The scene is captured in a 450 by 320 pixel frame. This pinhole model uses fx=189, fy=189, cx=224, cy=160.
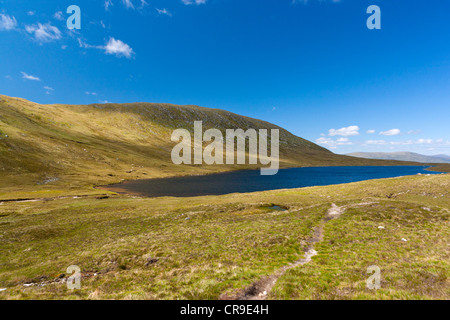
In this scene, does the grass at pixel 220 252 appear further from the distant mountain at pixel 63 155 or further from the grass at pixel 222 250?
the distant mountain at pixel 63 155

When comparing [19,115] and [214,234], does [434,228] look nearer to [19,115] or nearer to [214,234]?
[214,234]

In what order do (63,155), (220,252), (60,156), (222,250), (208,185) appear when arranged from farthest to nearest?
(63,155) → (60,156) → (208,185) → (222,250) → (220,252)

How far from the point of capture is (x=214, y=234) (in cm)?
2595

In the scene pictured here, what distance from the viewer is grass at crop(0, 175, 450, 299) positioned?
12609 mm

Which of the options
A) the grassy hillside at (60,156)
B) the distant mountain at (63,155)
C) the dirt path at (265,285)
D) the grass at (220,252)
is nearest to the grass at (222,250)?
the grass at (220,252)

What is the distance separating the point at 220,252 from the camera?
2016 cm

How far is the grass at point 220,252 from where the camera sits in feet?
41.4

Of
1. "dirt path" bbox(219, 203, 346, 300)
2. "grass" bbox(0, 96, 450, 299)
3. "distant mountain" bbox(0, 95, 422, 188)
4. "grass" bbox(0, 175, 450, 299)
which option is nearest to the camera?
"dirt path" bbox(219, 203, 346, 300)

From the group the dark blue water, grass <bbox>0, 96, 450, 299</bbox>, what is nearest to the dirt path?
grass <bbox>0, 96, 450, 299</bbox>

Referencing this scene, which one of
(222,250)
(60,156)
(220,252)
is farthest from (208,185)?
(60,156)

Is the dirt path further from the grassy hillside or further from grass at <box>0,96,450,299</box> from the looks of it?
the grassy hillside

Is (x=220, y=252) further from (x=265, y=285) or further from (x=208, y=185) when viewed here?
(x=208, y=185)
